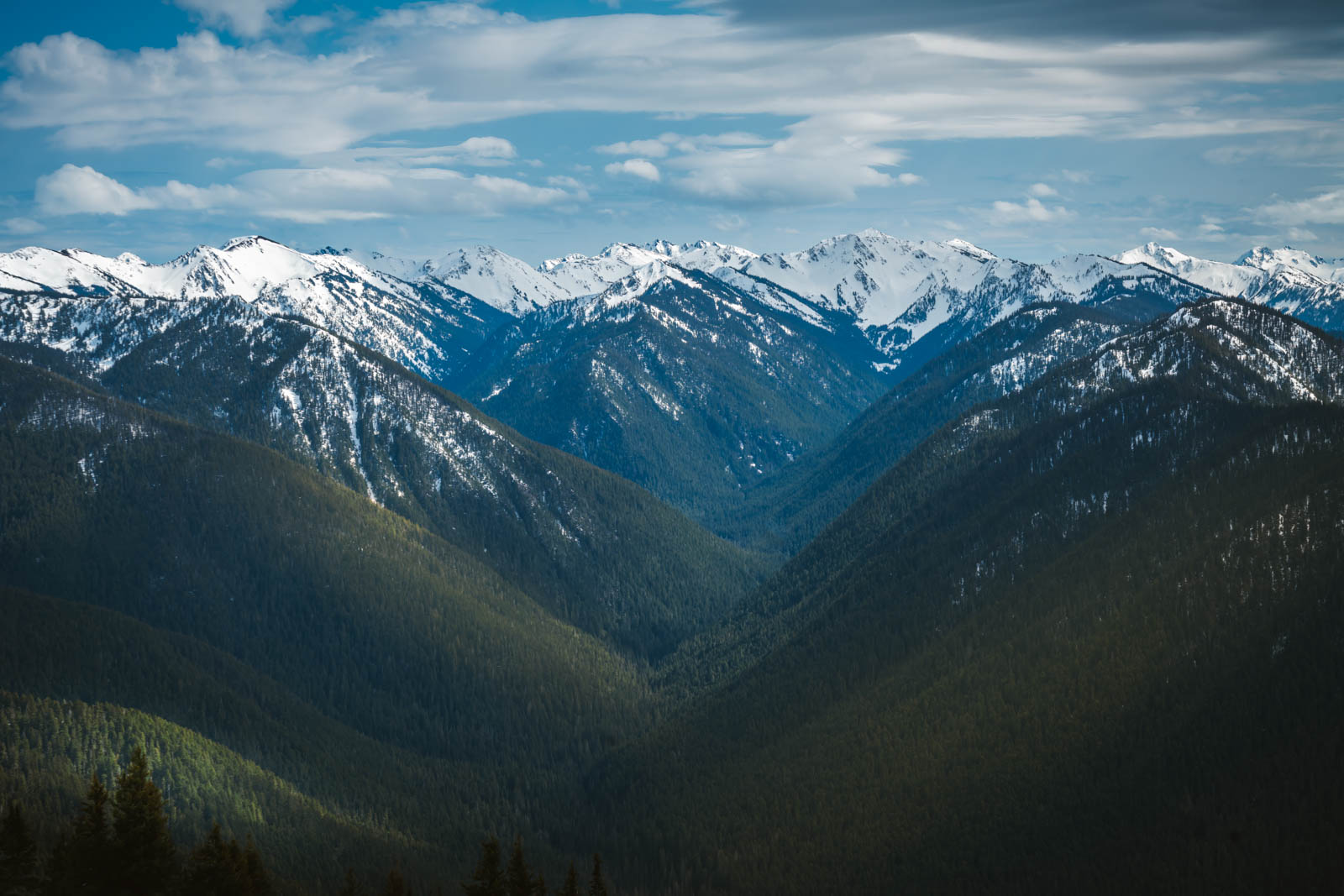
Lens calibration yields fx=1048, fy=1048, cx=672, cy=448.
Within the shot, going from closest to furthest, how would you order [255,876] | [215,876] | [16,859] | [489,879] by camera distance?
[16,859] → [215,876] → [255,876] → [489,879]

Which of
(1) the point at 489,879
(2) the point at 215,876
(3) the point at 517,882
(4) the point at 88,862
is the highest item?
(4) the point at 88,862

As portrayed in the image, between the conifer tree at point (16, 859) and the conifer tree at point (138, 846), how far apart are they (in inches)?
227

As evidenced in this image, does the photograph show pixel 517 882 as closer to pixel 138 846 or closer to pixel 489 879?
pixel 489 879

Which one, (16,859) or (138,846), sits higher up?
(16,859)

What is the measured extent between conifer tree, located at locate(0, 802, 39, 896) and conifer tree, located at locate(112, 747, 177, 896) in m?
5.77

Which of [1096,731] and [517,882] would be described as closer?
[517,882]

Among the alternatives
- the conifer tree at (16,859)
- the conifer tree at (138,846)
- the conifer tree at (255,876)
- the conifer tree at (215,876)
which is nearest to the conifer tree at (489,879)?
the conifer tree at (255,876)

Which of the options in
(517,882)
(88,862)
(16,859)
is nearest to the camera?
(88,862)

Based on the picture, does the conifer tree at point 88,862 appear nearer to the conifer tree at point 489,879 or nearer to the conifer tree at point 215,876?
the conifer tree at point 215,876

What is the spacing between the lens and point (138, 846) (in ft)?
236

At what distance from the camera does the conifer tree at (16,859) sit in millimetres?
70500

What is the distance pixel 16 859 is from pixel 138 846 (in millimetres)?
8174

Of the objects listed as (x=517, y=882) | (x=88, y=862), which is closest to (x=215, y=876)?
(x=88, y=862)

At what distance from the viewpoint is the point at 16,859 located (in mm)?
71625
